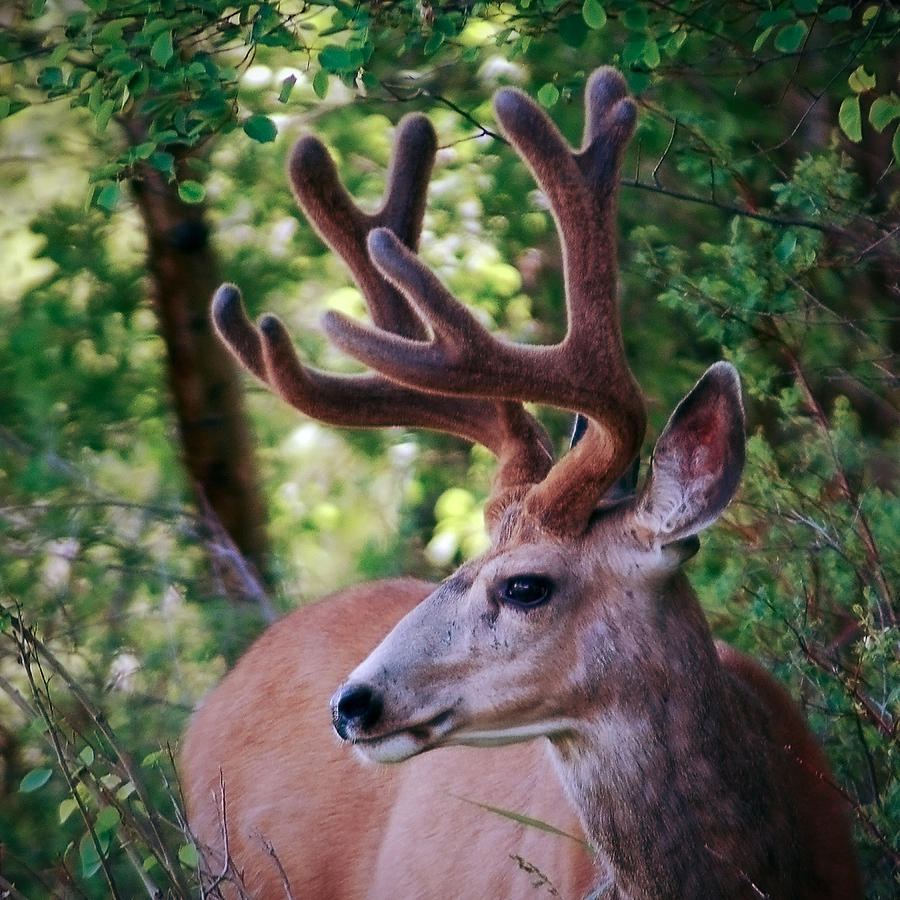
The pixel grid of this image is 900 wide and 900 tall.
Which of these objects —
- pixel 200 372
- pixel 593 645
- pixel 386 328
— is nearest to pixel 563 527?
pixel 593 645

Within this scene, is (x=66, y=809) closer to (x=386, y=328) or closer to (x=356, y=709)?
(x=356, y=709)

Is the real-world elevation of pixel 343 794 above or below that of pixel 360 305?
above

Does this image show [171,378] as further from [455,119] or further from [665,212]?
[665,212]

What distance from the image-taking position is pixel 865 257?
15.9 feet

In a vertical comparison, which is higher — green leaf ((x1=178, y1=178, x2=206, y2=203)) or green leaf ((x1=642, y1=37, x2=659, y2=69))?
green leaf ((x1=642, y1=37, x2=659, y2=69))

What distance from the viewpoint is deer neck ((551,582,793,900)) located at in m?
3.32

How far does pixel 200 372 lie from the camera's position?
750 cm

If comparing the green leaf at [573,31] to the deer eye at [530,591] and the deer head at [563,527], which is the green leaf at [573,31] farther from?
the deer eye at [530,591]

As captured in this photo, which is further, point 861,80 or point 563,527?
point 861,80

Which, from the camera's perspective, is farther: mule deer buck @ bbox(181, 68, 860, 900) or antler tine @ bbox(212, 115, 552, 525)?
antler tine @ bbox(212, 115, 552, 525)

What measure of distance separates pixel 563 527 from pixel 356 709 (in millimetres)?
699

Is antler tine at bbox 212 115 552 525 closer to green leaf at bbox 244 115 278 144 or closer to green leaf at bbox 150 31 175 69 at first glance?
green leaf at bbox 244 115 278 144

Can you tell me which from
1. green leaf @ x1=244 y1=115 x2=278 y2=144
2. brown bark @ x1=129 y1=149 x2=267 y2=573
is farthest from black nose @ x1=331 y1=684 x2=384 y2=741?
brown bark @ x1=129 y1=149 x2=267 y2=573

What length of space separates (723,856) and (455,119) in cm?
501
